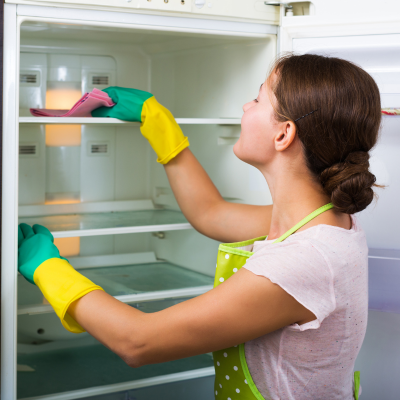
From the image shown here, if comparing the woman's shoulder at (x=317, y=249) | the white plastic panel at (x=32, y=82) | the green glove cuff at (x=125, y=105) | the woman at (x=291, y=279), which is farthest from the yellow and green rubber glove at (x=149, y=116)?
the woman's shoulder at (x=317, y=249)

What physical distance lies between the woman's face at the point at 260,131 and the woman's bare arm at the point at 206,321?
28 cm

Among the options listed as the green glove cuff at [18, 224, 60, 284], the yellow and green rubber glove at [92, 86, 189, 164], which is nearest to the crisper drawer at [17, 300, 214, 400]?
the green glove cuff at [18, 224, 60, 284]

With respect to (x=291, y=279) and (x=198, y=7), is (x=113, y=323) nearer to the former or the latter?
(x=291, y=279)

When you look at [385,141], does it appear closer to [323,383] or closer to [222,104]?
[222,104]

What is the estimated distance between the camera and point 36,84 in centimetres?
179

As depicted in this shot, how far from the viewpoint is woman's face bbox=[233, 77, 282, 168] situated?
3.41 feet

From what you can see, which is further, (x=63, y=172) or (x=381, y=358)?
(x=63, y=172)

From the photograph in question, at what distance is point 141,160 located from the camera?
2062 millimetres

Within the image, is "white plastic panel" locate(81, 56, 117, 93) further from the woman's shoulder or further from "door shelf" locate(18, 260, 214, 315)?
the woman's shoulder

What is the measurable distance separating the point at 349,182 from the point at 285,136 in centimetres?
16

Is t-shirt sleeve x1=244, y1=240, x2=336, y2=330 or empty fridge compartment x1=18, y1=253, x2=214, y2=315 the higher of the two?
t-shirt sleeve x1=244, y1=240, x2=336, y2=330

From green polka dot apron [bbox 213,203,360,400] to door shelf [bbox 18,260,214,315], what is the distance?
39 cm

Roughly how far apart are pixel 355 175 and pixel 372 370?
774 millimetres

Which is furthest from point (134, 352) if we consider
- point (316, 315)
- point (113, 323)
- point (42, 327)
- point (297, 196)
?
point (42, 327)
